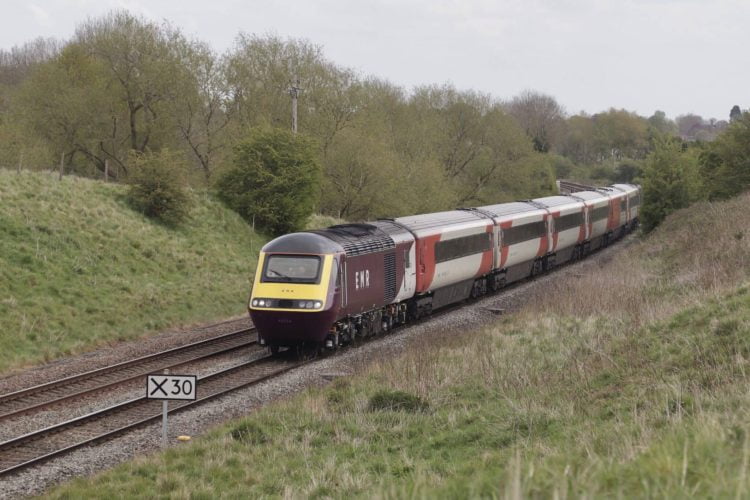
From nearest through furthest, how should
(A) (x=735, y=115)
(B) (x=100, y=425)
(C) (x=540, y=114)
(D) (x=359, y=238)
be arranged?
1. (B) (x=100, y=425)
2. (D) (x=359, y=238)
3. (A) (x=735, y=115)
4. (C) (x=540, y=114)

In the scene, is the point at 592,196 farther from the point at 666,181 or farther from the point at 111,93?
the point at 111,93

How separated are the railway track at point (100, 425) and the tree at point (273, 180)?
67.4 feet

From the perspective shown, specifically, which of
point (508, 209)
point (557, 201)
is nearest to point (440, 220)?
point (508, 209)

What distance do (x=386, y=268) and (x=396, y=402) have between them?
878 centimetres

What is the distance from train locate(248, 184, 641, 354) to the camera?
61.0ft

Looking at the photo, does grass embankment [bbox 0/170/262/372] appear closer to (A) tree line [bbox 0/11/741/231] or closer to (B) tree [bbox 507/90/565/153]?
(A) tree line [bbox 0/11/741/231]

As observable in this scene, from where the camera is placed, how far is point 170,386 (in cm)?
1219

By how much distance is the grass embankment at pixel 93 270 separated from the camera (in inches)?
826

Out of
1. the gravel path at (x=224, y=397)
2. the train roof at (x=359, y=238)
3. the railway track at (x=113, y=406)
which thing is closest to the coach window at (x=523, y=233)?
the gravel path at (x=224, y=397)

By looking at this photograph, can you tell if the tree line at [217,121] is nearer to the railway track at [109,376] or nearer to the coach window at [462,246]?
the coach window at [462,246]

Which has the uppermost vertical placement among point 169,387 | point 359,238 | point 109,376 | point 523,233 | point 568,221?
point 359,238

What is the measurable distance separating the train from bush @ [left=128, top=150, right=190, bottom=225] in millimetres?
11288

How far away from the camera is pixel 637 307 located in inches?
762

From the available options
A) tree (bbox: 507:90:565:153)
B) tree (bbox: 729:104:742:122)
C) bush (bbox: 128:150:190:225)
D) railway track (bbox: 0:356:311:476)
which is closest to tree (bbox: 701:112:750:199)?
tree (bbox: 729:104:742:122)
